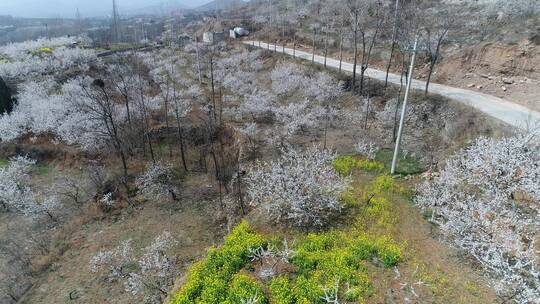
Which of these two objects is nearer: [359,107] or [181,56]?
[359,107]

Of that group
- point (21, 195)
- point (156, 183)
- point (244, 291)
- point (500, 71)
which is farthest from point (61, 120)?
point (500, 71)

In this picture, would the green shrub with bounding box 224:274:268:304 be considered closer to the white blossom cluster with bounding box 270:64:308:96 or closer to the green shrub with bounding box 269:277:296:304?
the green shrub with bounding box 269:277:296:304

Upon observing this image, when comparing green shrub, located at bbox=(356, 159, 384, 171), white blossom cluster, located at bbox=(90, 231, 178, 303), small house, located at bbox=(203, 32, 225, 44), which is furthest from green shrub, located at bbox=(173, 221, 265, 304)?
small house, located at bbox=(203, 32, 225, 44)

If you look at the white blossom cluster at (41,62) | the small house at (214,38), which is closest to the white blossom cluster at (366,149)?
the white blossom cluster at (41,62)

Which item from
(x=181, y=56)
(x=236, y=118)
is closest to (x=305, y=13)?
(x=181, y=56)

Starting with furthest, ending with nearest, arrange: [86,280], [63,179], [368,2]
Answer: [368,2]
[63,179]
[86,280]

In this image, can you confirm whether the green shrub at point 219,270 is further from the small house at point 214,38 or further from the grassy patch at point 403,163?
the small house at point 214,38

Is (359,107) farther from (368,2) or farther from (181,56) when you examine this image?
(181,56)
